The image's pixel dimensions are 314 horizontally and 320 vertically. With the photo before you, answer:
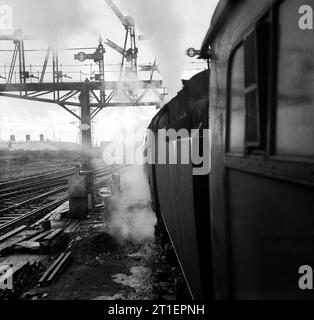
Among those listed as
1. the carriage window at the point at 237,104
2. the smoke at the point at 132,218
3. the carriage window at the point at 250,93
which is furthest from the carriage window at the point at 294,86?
the smoke at the point at 132,218

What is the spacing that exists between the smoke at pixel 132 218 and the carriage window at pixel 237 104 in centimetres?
678

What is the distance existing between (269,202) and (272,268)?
13.2 inches

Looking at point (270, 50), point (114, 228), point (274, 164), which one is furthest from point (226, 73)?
point (114, 228)

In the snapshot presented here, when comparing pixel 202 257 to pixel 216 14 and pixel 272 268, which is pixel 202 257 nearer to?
pixel 272 268

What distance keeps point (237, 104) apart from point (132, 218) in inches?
356

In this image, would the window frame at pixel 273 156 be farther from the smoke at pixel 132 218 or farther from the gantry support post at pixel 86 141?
the gantry support post at pixel 86 141

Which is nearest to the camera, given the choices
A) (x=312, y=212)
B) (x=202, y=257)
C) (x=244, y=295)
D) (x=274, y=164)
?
(x=312, y=212)

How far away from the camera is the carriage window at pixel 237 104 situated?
2.06m

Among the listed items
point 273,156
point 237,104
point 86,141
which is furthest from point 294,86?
point 86,141

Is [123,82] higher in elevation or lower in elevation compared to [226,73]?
higher

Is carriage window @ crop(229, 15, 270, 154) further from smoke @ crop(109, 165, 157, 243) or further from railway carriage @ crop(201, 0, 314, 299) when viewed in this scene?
smoke @ crop(109, 165, 157, 243)

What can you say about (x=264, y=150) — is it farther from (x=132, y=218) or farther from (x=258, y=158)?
(x=132, y=218)
